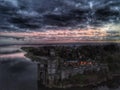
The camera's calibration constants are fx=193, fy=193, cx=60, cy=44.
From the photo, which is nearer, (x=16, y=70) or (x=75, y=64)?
(x=16, y=70)

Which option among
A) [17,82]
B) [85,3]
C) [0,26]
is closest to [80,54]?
[85,3]

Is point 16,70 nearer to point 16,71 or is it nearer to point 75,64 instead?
point 16,71

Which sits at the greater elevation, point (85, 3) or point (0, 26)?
point (85, 3)

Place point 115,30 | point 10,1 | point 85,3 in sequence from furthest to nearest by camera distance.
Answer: point 115,30 < point 85,3 < point 10,1

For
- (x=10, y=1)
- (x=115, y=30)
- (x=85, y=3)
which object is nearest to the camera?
(x=10, y=1)

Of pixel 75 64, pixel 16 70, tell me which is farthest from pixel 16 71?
pixel 75 64

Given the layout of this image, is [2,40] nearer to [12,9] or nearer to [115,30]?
[12,9]

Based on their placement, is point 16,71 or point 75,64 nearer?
point 16,71
